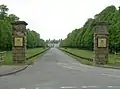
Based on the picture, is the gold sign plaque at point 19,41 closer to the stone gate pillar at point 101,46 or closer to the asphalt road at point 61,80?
the stone gate pillar at point 101,46

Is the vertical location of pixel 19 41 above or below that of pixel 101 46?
above

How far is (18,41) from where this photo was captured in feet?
97.6

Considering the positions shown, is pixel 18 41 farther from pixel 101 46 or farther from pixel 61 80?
pixel 61 80

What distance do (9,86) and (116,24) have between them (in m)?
49.5

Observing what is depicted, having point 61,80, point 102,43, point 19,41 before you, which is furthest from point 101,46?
point 61,80

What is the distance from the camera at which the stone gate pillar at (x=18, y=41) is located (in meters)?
29.7

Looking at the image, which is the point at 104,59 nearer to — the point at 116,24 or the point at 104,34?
the point at 104,34

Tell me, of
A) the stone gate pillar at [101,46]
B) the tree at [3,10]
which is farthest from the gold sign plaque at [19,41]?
the tree at [3,10]

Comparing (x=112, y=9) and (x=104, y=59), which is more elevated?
(x=112, y=9)

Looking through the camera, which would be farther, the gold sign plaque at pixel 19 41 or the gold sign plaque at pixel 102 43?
the gold sign plaque at pixel 102 43

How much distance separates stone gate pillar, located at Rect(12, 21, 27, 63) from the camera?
29703 mm

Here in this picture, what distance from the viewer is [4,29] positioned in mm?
76062

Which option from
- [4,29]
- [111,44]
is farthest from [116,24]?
[4,29]

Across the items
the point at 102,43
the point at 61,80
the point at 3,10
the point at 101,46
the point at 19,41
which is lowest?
the point at 61,80
